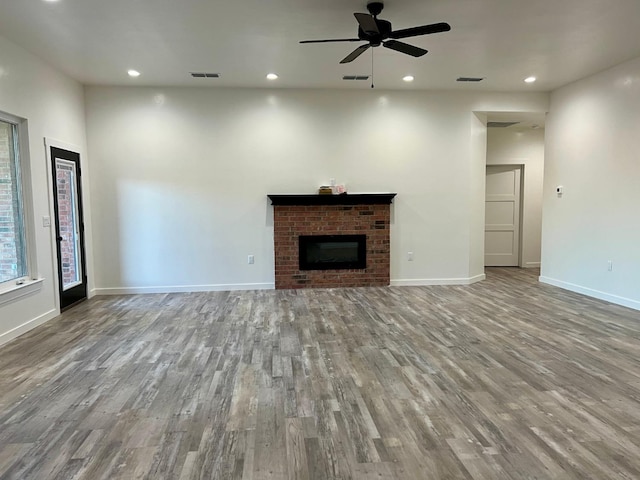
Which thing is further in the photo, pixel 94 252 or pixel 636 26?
pixel 94 252

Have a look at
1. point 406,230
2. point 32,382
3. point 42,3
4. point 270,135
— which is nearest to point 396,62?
point 270,135

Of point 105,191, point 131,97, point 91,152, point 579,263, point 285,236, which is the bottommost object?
point 579,263

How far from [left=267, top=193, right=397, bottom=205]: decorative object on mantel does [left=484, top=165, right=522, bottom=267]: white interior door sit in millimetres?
3005

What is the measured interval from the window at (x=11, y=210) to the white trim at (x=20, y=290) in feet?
0.38

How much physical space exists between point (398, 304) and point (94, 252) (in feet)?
14.4

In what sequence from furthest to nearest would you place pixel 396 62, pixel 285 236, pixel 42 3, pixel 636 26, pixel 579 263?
pixel 285 236
pixel 579 263
pixel 396 62
pixel 636 26
pixel 42 3

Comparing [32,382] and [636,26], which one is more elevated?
[636,26]

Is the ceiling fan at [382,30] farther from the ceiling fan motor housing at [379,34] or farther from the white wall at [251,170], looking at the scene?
the white wall at [251,170]

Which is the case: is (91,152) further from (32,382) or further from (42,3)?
(32,382)

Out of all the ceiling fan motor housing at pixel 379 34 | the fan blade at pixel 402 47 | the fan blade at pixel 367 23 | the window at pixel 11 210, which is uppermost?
the ceiling fan motor housing at pixel 379 34

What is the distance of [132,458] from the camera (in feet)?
6.53

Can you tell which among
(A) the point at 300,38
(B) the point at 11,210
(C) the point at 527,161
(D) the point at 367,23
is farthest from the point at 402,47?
(C) the point at 527,161

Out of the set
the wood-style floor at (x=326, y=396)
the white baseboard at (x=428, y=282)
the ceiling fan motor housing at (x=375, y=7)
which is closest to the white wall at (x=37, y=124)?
the wood-style floor at (x=326, y=396)

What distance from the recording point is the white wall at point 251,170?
577 centimetres
